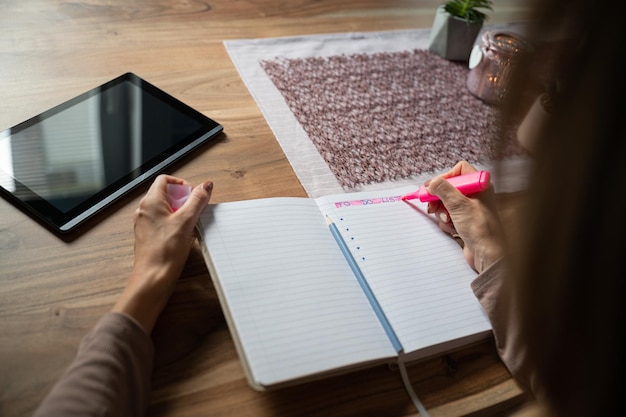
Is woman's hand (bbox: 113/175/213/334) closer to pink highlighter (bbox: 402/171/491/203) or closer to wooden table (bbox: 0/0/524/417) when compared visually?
wooden table (bbox: 0/0/524/417)

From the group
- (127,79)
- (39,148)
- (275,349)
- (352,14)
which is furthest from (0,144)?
(352,14)

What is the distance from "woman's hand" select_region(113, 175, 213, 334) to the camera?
0.58m

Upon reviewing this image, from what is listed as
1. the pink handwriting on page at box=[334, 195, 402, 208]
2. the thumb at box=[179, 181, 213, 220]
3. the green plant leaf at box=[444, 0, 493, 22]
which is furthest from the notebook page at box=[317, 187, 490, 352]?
the green plant leaf at box=[444, 0, 493, 22]

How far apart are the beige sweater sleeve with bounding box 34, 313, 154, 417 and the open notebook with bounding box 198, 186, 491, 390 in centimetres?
10

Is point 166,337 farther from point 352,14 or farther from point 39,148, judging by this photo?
point 352,14

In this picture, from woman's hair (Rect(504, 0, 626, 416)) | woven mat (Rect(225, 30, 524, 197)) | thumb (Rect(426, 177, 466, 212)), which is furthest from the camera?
A: woven mat (Rect(225, 30, 524, 197))

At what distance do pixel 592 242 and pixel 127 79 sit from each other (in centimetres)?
76

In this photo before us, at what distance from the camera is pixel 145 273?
0.60 m

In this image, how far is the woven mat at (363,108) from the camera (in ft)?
2.84

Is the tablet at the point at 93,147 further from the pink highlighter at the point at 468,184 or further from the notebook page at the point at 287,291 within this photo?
the pink highlighter at the point at 468,184

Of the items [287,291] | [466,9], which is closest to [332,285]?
[287,291]

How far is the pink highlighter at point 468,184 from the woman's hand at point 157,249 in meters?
0.31

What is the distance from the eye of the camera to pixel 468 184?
75 centimetres

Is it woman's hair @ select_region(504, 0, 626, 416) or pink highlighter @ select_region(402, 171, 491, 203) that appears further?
pink highlighter @ select_region(402, 171, 491, 203)
